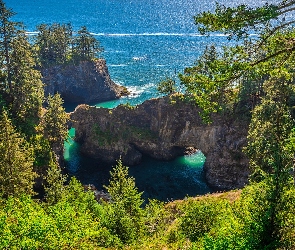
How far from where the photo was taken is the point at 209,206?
30656mm

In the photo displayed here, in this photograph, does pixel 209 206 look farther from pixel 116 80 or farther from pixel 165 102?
pixel 116 80

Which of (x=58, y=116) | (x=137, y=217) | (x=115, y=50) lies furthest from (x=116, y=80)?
(x=137, y=217)

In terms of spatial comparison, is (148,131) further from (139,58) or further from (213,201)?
(139,58)

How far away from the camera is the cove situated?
2677 inches

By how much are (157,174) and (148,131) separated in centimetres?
1148

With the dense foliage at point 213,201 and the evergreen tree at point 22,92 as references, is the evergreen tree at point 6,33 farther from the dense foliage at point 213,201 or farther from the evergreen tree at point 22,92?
the dense foliage at point 213,201

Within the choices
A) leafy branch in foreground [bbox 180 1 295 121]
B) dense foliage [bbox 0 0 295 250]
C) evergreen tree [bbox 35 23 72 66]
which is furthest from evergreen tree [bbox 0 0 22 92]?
leafy branch in foreground [bbox 180 1 295 121]

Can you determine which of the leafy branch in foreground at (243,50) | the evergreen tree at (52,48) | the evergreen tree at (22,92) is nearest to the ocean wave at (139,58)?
the evergreen tree at (52,48)

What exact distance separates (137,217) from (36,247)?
15.5 metres

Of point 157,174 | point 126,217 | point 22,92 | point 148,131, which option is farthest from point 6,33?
point 126,217

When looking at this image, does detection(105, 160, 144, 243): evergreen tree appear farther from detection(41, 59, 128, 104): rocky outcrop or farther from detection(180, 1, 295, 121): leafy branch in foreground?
detection(41, 59, 128, 104): rocky outcrop

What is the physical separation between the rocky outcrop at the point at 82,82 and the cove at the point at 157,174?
3824 centimetres

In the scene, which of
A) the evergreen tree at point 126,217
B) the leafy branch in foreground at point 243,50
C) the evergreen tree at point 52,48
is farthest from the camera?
the evergreen tree at point 52,48

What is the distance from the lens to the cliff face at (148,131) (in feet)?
242
